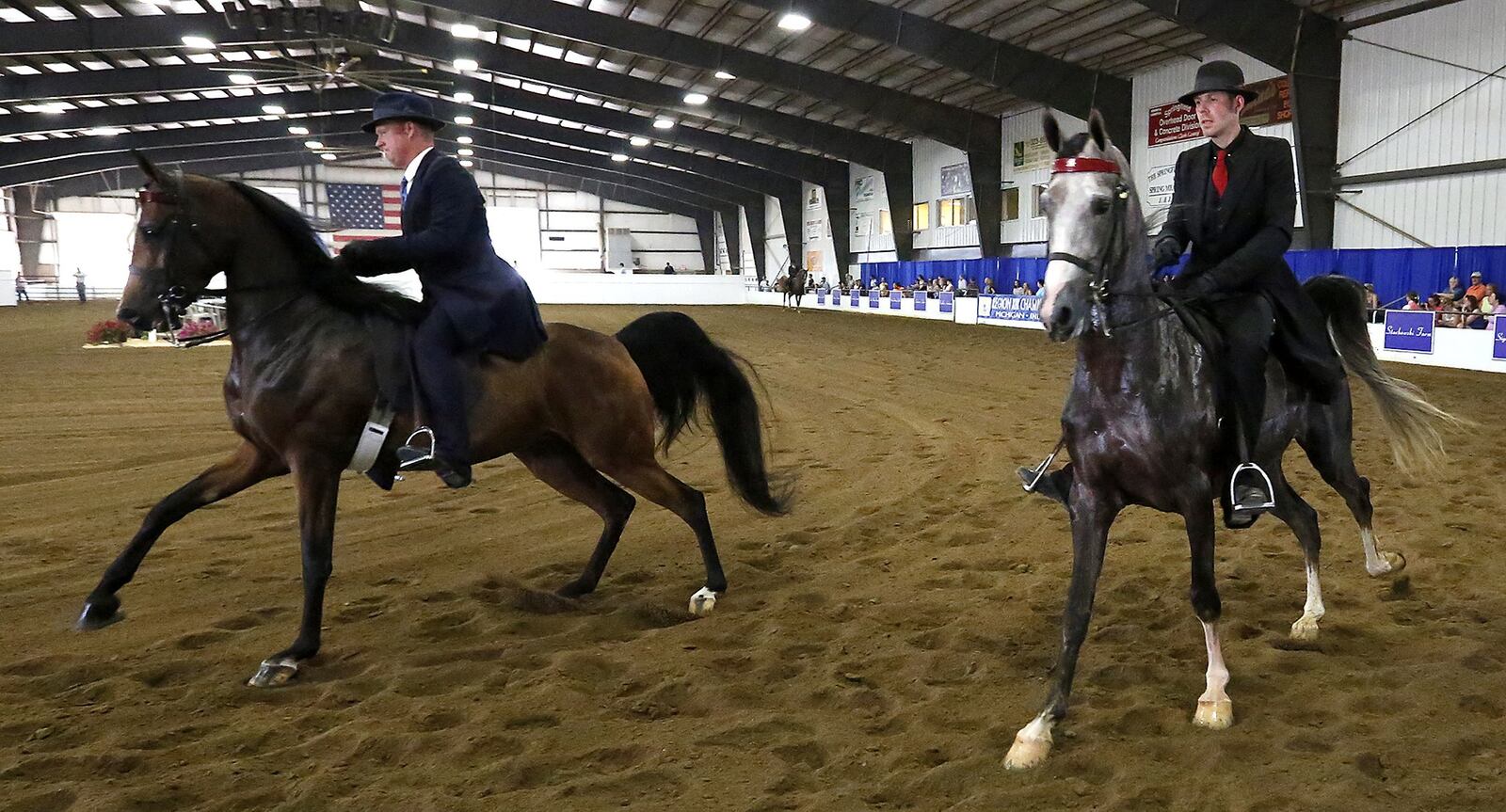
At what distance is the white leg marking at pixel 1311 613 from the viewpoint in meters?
3.56

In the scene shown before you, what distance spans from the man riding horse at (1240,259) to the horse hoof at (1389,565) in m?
1.27

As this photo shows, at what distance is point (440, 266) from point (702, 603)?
1.82 m

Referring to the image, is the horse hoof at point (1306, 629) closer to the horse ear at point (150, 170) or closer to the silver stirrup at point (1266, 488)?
the silver stirrup at point (1266, 488)

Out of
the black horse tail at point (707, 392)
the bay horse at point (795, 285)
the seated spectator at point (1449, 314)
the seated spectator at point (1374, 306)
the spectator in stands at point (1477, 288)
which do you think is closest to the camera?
the black horse tail at point (707, 392)

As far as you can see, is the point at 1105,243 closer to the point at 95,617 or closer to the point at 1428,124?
the point at 95,617

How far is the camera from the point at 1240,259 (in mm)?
3096

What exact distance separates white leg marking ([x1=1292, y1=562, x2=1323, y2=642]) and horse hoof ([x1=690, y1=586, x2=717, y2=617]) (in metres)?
2.38

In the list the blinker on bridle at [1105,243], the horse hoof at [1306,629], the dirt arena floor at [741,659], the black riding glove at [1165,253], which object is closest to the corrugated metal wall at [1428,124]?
the dirt arena floor at [741,659]

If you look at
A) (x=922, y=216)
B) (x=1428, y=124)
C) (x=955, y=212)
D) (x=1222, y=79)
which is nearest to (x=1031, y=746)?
(x=1222, y=79)

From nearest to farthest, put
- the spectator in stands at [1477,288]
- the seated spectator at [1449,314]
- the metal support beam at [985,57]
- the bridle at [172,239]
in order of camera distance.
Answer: the bridle at [172,239], the seated spectator at [1449,314], the spectator in stands at [1477,288], the metal support beam at [985,57]

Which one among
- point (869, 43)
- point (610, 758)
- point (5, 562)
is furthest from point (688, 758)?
point (869, 43)

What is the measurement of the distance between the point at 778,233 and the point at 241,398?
3980 cm

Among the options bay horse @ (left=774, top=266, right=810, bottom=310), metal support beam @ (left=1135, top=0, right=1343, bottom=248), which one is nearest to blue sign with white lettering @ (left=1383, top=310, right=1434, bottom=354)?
metal support beam @ (left=1135, top=0, right=1343, bottom=248)

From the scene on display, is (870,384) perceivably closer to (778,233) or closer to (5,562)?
(5,562)
